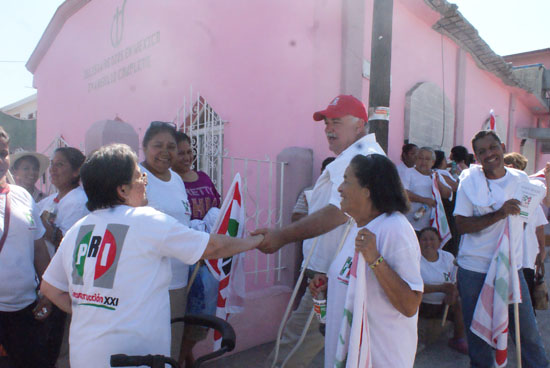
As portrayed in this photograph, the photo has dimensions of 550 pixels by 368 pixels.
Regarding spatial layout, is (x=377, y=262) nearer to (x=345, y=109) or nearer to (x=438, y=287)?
(x=345, y=109)

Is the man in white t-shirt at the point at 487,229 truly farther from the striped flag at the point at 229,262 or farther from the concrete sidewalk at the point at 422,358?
the striped flag at the point at 229,262

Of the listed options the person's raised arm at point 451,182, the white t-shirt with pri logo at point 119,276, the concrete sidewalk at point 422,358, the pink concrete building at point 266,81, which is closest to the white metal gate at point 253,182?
the pink concrete building at point 266,81

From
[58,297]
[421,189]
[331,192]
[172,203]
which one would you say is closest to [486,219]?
[331,192]

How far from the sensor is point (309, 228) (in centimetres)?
227

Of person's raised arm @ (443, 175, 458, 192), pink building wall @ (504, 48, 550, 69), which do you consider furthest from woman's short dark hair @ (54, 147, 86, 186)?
pink building wall @ (504, 48, 550, 69)

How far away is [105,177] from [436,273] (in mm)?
3356

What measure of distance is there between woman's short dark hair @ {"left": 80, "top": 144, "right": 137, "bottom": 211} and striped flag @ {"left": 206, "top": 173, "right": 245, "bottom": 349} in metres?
0.89

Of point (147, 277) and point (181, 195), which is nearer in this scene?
point (147, 277)

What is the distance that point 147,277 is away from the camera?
1521 millimetres

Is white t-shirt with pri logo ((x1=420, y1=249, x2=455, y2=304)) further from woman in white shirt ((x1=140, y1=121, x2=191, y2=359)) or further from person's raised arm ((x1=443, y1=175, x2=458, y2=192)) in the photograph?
woman in white shirt ((x1=140, y1=121, x2=191, y2=359))

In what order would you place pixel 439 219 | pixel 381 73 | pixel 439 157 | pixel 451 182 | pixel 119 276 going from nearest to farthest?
pixel 119 276
pixel 381 73
pixel 439 219
pixel 451 182
pixel 439 157

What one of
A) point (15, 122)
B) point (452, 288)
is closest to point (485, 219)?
point (452, 288)

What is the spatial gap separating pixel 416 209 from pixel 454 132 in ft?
12.1

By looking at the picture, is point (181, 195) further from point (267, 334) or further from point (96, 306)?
point (267, 334)
